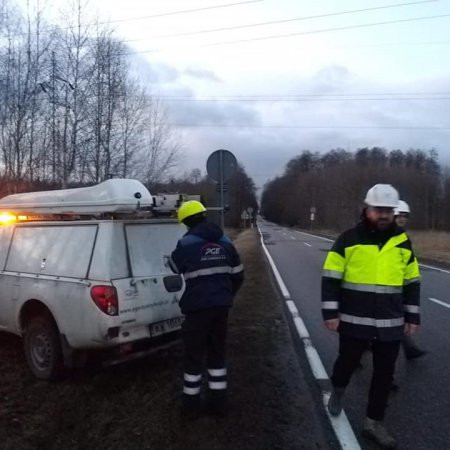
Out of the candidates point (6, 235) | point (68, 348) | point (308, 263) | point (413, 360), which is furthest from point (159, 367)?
point (308, 263)

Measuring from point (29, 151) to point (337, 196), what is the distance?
6183 centimetres

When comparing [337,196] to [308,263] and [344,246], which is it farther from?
[344,246]

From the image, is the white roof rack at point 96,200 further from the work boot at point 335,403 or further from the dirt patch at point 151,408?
the work boot at point 335,403

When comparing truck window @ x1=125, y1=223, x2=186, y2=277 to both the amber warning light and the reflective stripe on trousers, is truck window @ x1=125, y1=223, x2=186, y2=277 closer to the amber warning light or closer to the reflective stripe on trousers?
the amber warning light

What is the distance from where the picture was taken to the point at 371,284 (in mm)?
3914

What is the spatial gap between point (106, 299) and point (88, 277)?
0.32m

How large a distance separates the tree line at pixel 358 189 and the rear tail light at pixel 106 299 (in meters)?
53.5

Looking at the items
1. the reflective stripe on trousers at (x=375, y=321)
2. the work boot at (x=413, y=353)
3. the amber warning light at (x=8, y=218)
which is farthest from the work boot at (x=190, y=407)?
the amber warning light at (x=8, y=218)

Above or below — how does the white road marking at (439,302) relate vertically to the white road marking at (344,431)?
below

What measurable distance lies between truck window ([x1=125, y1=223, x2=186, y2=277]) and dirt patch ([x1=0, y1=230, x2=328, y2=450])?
1.12m

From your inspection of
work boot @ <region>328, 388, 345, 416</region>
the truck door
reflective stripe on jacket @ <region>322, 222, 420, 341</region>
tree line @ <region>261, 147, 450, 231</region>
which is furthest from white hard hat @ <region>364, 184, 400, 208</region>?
tree line @ <region>261, 147, 450, 231</region>

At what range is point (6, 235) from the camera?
A: 6.08 meters

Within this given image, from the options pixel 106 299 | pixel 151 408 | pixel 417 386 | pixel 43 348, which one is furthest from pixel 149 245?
pixel 417 386

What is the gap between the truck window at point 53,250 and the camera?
4.99 metres
